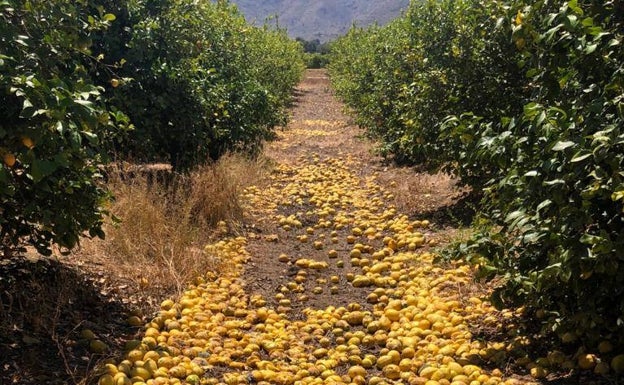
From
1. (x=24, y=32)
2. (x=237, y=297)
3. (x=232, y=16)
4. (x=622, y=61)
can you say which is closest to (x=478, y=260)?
(x=622, y=61)

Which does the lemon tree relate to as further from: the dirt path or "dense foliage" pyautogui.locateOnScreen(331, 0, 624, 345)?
"dense foliage" pyautogui.locateOnScreen(331, 0, 624, 345)

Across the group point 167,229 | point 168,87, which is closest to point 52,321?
point 167,229

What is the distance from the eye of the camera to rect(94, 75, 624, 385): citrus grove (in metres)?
3.22

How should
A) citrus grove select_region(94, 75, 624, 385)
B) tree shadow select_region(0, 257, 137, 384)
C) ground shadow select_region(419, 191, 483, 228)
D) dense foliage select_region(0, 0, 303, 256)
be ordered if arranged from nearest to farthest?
1. dense foliage select_region(0, 0, 303, 256)
2. tree shadow select_region(0, 257, 137, 384)
3. citrus grove select_region(94, 75, 624, 385)
4. ground shadow select_region(419, 191, 483, 228)

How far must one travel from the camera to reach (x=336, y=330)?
3.92 metres

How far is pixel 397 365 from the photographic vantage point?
136 inches

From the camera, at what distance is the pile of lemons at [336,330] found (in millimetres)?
3262

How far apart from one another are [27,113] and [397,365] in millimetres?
2491

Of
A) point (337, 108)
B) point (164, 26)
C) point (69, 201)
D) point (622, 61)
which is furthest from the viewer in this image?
point (337, 108)

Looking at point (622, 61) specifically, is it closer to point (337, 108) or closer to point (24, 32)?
point (24, 32)

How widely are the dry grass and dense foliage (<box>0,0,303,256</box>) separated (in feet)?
1.40

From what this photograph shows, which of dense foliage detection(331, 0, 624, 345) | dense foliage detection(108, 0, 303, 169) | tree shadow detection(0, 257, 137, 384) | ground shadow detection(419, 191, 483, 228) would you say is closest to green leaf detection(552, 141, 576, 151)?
dense foliage detection(331, 0, 624, 345)

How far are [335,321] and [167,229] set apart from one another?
1852 millimetres

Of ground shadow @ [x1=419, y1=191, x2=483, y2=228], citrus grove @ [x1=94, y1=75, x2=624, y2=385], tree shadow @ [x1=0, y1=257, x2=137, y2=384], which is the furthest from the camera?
ground shadow @ [x1=419, y1=191, x2=483, y2=228]
